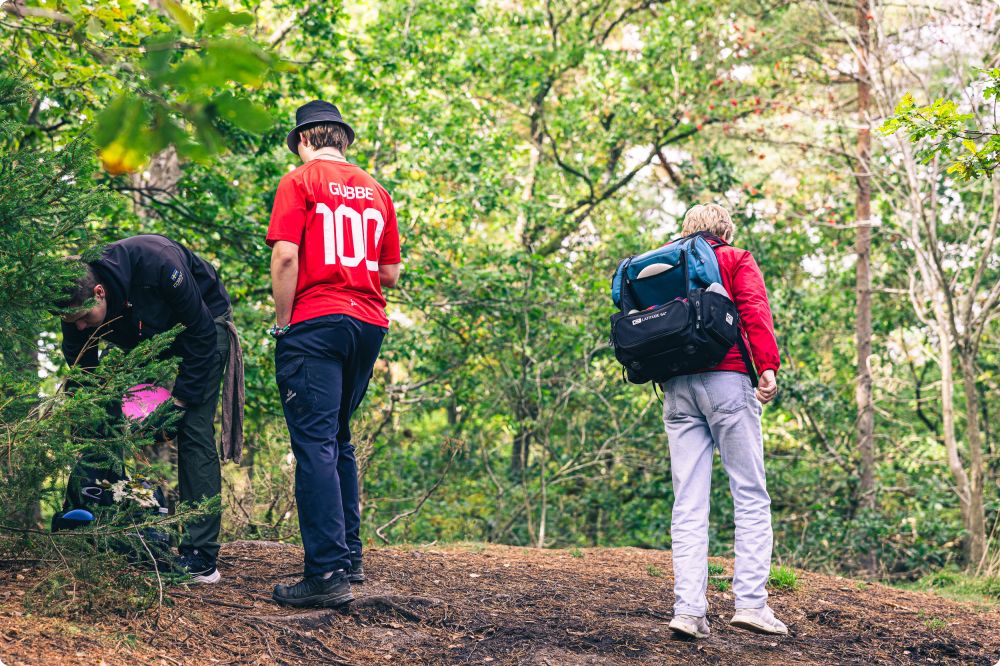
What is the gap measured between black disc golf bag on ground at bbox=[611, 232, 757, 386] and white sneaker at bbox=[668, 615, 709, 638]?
1.08 meters

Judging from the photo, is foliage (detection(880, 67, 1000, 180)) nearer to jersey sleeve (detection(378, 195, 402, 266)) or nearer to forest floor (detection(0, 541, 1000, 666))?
forest floor (detection(0, 541, 1000, 666))

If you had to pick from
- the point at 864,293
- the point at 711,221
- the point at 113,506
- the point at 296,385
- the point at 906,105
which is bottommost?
the point at 113,506

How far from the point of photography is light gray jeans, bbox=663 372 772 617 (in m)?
4.07

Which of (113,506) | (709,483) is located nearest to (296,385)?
(113,506)

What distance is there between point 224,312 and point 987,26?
872 cm

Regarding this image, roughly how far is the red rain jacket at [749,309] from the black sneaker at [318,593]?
191 centimetres

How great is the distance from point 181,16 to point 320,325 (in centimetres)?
216

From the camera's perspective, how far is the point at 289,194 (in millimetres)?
3953

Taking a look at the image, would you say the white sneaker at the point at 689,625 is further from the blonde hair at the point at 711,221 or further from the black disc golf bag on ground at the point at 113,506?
the black disc golf bag on ground at the point at 113,506

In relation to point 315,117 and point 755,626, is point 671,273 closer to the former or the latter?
point 755,626

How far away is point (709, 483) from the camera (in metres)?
4.12

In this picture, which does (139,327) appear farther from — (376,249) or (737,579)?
(737,579)

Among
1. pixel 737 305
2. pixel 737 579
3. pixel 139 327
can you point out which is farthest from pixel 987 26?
pixel 139 327

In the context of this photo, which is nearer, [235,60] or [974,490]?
[235,60]
